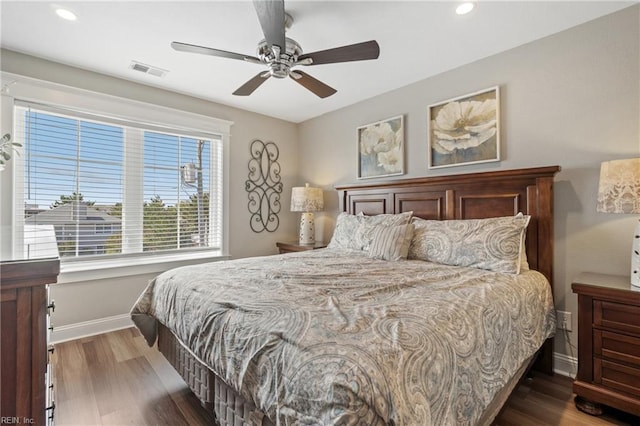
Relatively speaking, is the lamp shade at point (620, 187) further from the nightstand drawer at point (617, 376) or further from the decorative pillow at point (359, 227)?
the decorative pillow at point (359, 227)

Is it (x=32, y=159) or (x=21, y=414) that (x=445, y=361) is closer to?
(x=21, y=414)

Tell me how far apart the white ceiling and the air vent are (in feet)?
0.19

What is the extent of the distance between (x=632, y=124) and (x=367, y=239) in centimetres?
204

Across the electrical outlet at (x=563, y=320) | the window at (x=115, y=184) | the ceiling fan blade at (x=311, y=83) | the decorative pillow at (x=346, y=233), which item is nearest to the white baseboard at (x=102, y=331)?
the electrical outlet at (x=563, y=320)

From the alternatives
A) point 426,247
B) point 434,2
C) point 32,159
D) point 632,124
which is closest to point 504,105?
point 632,124

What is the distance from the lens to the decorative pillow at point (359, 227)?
2.77m

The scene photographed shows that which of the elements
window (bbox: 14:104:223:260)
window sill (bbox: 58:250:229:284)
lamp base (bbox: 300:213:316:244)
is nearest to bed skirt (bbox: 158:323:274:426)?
window (bbox: 14:104:223:260)

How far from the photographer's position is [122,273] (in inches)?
121

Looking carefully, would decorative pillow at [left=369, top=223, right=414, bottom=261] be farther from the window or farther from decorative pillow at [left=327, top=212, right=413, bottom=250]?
the window

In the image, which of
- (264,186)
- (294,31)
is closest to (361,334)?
(294,31)

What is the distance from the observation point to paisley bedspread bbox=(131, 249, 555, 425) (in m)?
0.86

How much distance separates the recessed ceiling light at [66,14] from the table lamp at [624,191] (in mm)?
3726

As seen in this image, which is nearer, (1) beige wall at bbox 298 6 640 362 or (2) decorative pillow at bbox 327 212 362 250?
(1) beige wall at bbox 298 6 640 362

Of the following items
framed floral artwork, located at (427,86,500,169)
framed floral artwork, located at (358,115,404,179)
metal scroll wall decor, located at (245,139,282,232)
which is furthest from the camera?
metal scroll wall decor, located at (245,139,282,232)
